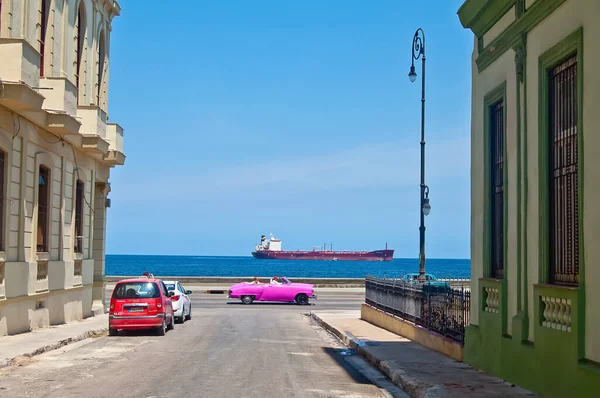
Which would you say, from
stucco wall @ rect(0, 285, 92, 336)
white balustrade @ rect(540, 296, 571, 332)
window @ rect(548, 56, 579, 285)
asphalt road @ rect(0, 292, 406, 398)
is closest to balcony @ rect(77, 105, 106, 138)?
stucco wall @ rect(0, 285, 92, 336)

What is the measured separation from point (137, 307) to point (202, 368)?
26.0ft

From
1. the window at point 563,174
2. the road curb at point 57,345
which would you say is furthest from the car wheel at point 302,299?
the window at point 563,174

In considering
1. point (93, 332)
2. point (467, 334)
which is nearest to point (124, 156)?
point (93, 332)

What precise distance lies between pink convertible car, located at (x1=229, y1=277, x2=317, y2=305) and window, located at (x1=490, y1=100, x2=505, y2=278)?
26694mm

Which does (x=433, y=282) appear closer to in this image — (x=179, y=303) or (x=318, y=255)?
(x=179, y=303)

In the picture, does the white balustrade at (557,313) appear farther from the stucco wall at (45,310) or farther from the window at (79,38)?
the window at (79,38)

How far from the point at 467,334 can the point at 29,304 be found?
40.6ft

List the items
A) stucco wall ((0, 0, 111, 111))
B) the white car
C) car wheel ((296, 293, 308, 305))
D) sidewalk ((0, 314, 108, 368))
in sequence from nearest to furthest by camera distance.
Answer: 1. sidewalk ((0, 314, 108, 368))
2. stucco wall ((0, 0, 111, 111))
3. the white car
4. car wheel ((296, 293, 308, 305))

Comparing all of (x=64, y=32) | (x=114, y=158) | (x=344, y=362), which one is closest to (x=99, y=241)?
(x=114, y=158)

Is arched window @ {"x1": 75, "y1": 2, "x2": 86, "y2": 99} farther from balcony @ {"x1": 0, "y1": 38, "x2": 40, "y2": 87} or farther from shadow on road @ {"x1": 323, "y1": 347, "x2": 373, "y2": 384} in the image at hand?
shadow on road @ {"x1": 323, "y1": 347, "x2": 373, "y2": 384}

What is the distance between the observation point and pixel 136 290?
22.1m

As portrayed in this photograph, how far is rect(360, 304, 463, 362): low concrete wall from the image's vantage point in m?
16.2

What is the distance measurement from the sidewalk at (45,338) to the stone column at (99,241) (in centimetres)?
509

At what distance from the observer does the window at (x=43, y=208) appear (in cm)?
2312
